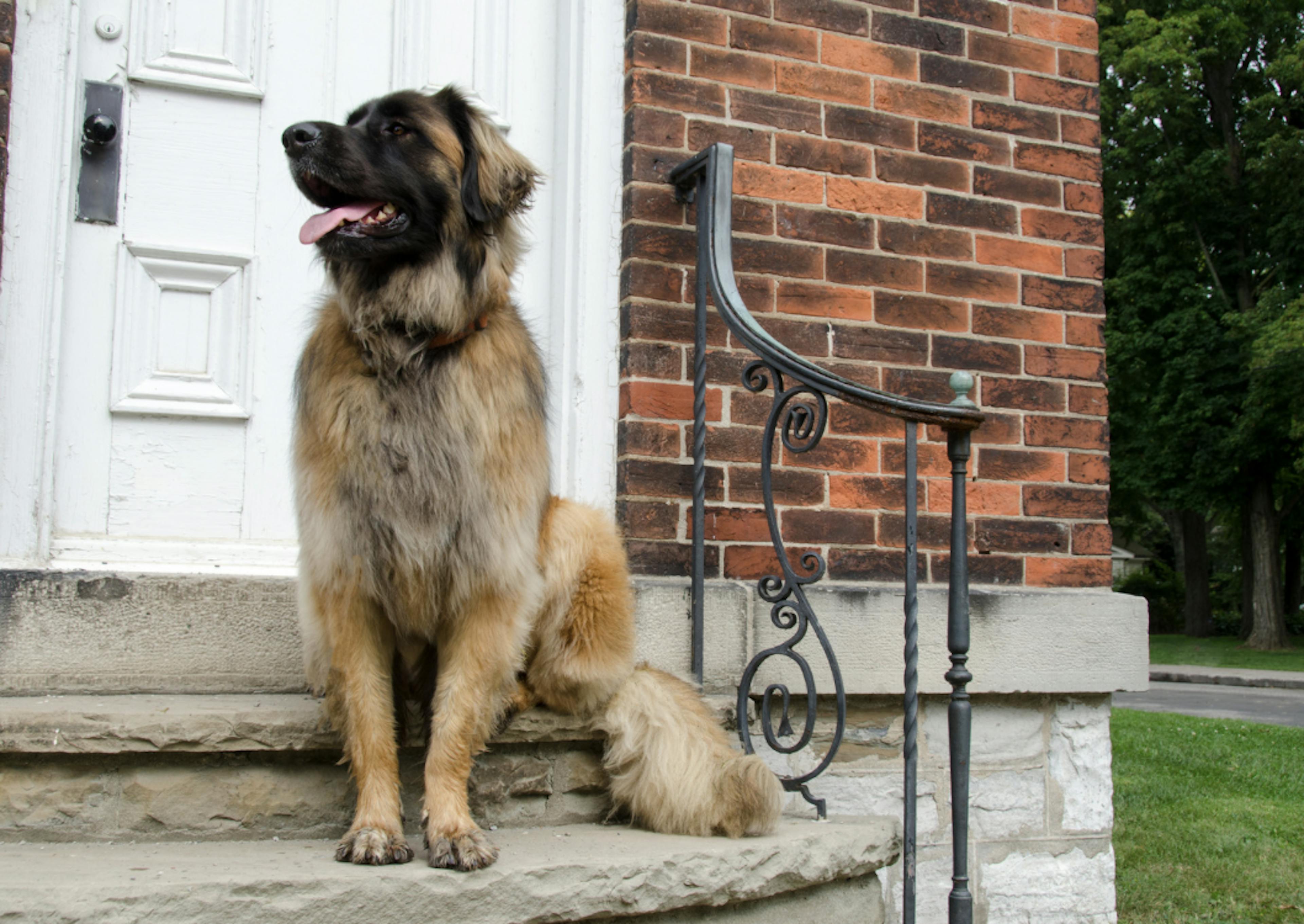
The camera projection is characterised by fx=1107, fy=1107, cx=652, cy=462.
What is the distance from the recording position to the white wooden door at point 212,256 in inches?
115

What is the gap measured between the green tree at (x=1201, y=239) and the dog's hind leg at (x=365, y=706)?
64.4ft

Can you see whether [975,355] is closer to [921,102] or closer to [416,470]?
[921,102]

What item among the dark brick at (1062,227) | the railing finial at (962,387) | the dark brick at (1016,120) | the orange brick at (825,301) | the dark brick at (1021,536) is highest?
the dark brick at (1016,120)

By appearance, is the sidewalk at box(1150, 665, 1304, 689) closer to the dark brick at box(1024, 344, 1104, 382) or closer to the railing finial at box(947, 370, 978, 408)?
the dark brick at box(1024, 344, 1104, 382)

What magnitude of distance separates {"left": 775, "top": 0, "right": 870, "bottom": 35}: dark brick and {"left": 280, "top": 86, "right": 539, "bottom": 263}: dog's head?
4.34 ft

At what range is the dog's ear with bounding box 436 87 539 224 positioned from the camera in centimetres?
236

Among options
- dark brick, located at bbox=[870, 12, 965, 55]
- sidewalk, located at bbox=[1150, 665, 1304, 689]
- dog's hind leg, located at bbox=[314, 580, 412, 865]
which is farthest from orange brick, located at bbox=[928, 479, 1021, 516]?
sidewalk, located at bbox=[1150, 665, 1304, 689]

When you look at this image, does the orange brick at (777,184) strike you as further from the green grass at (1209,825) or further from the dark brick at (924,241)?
the green grass at (1209,825)

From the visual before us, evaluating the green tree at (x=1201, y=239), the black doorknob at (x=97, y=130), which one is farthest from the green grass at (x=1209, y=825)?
the green tree at (x=1201, y=239)

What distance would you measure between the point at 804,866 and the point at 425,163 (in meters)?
1.66

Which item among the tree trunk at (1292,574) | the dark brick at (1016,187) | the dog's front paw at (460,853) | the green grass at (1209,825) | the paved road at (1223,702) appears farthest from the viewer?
the tree trunk at (1292,574)

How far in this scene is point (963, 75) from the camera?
3525 millimetres

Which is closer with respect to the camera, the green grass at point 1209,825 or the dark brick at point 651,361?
the dark brick at point 651,361

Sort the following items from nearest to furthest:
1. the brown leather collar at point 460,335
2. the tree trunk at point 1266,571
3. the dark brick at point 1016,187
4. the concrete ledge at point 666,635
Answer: the brown leather collar at point 460,335
the concrete ledge at point 666,635
the dark brick at point 1016,187
the tree trunk at point 1266,571
